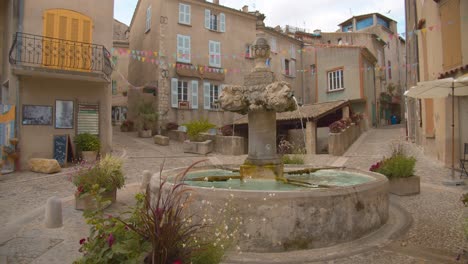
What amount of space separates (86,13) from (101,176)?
407 inches

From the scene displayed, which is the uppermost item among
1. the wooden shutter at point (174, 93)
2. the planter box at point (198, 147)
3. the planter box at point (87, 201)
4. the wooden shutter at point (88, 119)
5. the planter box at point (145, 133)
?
the wooden shutter at point (174, 93)

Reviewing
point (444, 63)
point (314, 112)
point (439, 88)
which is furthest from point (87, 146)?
point (444, 63)

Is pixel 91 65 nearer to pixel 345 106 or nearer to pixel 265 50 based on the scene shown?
pixel 265 50

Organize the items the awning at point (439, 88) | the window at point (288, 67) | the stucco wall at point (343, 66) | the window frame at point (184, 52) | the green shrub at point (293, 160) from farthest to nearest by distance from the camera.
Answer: the window at point (288, 67), the stucco wall at point (343, 66), the window frame at point (184, 52), the green shrub at point (293, 160), the awning at point (439, 88)

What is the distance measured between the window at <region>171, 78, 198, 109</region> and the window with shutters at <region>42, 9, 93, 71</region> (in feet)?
26.3

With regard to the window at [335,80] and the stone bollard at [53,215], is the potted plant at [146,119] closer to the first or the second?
the window at [335,80]

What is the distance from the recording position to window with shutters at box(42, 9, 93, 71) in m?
13.0

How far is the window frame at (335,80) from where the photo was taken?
26703 mm

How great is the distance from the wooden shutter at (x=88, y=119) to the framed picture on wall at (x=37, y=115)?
1.14 metres

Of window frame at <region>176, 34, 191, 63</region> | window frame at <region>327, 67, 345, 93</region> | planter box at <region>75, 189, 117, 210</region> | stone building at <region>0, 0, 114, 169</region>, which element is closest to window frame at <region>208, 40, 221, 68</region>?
window frame at <region>176, 34, 191, 63</region>

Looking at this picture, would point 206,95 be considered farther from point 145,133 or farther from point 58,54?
point 58,54

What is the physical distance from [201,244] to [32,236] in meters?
3.55

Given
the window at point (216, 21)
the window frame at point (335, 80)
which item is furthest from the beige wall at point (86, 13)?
the window frame at point (335, 80)

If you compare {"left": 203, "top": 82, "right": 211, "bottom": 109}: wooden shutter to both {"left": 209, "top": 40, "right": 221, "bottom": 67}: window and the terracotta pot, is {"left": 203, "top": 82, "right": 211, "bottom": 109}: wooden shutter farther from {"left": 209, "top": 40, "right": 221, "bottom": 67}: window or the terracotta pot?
the terracotta pot
